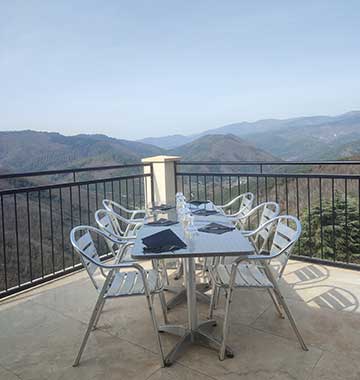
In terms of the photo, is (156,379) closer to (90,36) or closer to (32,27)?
(32,27)

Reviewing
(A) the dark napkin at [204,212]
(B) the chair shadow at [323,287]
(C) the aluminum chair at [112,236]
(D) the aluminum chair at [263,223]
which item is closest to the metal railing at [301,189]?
(B) the chair shadow at [323,287]

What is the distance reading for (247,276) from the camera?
2244mm

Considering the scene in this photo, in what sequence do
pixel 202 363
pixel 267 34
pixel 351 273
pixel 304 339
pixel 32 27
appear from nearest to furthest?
pixel 202 363 < pixel 304 339 < pixel 351 273 < pixel 32 27 < pixel 267 34

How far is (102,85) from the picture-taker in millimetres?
9133

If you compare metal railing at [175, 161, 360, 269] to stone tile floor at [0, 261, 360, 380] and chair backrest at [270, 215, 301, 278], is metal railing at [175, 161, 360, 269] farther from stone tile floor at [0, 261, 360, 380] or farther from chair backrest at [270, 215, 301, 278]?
chair backrest at [270, 215, 301, 278]

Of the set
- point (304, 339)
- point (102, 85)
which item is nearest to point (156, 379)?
point (304, 339)

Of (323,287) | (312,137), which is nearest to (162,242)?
(323,287)

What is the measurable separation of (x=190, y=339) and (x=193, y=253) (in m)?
0.72

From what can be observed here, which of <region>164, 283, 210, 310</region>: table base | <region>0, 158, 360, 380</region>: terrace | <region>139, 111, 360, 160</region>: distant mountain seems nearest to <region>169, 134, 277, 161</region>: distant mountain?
<region>139, 111, 360, 160</region>: distant mountain

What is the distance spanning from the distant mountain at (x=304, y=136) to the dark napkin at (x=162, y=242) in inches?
279

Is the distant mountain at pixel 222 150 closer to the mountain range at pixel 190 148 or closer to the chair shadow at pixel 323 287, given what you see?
the mountain range at pixel 190 148

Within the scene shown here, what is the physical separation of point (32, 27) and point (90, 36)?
1298 mm

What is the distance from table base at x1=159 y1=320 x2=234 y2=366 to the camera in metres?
1.98

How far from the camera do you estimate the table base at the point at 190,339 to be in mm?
1977
